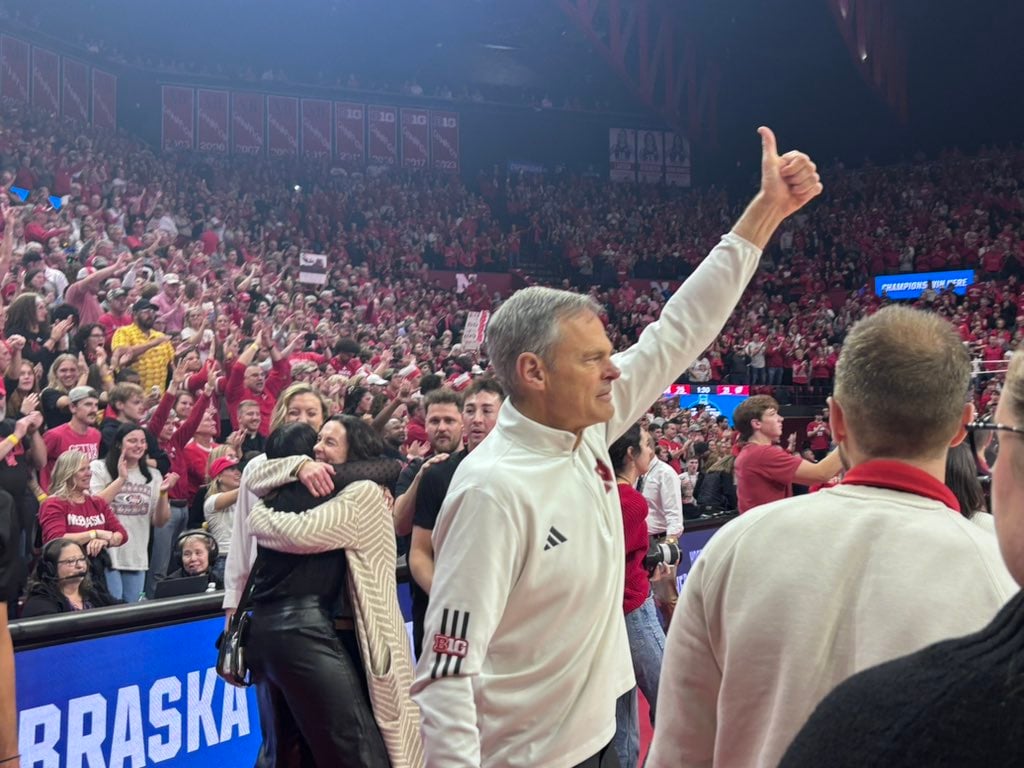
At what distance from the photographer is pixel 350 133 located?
3053 cm

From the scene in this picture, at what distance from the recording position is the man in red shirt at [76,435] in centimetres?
707

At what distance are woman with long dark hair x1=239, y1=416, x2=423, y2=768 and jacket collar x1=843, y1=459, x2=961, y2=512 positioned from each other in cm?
239

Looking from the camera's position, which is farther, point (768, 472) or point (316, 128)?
point (316, 128)

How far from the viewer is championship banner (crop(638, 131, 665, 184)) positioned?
33.6 m

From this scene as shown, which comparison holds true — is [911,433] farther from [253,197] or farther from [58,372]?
[253,197]

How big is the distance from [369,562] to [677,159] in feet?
104

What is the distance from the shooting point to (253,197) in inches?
962

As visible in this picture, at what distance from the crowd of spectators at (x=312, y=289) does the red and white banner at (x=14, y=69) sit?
139 cm

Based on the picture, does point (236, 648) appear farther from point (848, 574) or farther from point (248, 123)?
point (248, 123)

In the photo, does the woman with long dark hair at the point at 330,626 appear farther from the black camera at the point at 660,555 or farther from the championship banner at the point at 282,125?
the championship banner at the point at 282,125

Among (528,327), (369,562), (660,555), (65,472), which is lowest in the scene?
(660,555)

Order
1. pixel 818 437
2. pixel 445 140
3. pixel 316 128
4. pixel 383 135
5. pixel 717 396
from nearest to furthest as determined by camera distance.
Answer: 1. pixel 818 437
2. pixel 717 396
3. pixel 316 128
4. pixel 383 135
5. pixel 445 140

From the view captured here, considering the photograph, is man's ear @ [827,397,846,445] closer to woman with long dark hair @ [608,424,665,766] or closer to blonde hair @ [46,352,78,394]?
woman with long dark hair @ [608,424,665,766]

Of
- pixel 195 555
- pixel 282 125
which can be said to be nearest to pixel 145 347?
pixel 195 555
